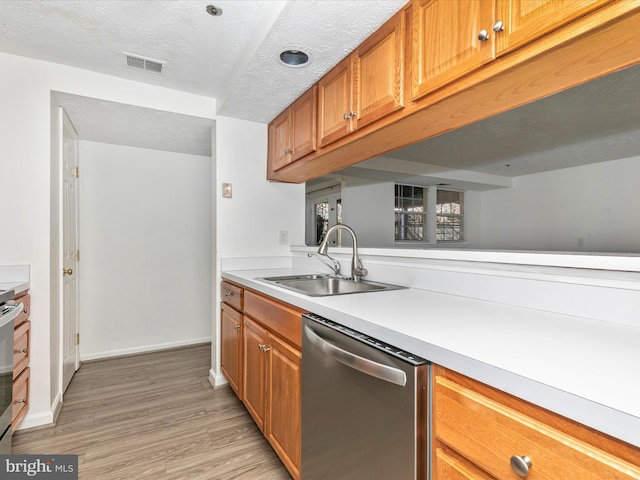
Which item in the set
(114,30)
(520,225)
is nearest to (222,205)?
(114,30)

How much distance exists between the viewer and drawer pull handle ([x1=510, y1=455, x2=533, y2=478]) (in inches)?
22.7

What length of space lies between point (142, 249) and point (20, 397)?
1.71m

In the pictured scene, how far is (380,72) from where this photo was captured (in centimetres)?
148

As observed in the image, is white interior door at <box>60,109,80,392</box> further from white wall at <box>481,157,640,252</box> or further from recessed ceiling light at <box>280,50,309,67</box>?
white wall at <box>481,157,640,252</box>

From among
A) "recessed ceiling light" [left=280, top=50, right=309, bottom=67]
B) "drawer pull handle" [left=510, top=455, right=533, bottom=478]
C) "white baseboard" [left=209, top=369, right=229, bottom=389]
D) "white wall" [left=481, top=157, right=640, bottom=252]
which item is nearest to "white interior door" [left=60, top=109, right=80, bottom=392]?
"white baseboard" [left=209, top=369, right=229, bottom=389]

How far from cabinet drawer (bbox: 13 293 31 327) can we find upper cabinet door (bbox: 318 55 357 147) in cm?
194

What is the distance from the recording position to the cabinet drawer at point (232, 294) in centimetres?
212

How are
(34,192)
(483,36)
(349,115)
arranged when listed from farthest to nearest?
(34,192), (349,115), (483,36)

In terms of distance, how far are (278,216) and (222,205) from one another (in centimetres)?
48

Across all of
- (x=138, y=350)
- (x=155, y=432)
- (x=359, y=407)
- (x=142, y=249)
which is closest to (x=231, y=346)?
(x=155, y=432)

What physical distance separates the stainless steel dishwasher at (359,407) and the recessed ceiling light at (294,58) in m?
1.37

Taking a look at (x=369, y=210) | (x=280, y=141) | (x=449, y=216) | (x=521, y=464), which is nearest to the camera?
(x=521, y=464)

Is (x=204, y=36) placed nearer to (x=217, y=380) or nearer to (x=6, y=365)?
(x=6, y=365)

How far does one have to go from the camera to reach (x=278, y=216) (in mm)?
2830
